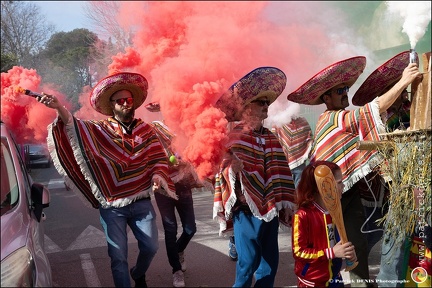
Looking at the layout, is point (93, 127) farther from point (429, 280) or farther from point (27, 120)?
point (429, 280)

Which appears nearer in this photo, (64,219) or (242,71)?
(242,71)

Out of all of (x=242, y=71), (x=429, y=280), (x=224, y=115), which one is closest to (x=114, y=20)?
(x=242, y=71)

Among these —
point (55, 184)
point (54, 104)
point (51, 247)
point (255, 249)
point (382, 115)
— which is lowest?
point (55, 184)

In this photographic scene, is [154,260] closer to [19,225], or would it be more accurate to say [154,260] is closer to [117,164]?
[117,164]

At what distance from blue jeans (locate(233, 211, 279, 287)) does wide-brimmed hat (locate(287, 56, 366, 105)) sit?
1.17m

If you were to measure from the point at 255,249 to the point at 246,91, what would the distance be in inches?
48.3

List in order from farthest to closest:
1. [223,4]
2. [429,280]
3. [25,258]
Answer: [223,4], [429,280], [25,258]

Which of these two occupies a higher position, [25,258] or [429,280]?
[25,258]

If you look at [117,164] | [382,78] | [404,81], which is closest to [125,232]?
[117,164]

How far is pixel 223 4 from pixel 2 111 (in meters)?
2.27

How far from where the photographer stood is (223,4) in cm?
470

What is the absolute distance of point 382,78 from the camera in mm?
4957

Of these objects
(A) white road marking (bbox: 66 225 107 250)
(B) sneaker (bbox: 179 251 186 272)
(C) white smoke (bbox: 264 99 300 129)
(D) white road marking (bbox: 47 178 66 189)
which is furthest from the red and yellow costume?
(D) white road marking (bbox: 47 178 66 189)

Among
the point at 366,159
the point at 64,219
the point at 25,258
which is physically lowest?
the point at 64,219
